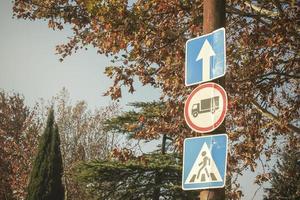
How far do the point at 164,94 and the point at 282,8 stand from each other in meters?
3.13

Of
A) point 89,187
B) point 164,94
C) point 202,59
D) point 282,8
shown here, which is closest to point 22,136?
point 89,187

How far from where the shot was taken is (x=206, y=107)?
4.64 metres

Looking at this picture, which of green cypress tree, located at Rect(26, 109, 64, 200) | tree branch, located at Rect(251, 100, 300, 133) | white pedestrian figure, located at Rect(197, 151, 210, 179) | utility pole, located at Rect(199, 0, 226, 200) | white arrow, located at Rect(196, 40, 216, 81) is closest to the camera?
white pedestrian figure, located at Rect(197, 151, 210, 179)

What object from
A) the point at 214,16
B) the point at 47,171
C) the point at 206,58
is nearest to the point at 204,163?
the point at 206,58

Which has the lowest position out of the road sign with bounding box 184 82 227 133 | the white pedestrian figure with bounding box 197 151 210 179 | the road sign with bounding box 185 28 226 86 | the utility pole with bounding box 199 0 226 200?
the white pedestrian figure with bounding box 197 151 210 179

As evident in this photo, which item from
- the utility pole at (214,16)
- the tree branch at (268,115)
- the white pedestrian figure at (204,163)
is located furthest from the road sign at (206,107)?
the tree branch at (268,115)

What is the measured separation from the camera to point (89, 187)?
17.7m

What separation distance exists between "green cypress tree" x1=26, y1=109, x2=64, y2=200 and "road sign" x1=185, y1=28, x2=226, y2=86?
62.2 feet

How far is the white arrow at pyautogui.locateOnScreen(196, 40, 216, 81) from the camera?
16.2ft

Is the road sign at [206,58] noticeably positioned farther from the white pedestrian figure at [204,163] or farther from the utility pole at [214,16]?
the white pedestrian figure at [204,163]

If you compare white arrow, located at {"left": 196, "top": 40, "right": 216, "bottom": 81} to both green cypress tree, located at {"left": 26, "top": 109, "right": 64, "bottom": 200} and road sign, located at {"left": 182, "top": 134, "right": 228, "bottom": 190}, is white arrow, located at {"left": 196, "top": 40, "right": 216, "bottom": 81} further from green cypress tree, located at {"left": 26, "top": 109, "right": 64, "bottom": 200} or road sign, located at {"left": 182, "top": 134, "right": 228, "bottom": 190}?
green cypress tree, located at {"left": 26, "top": 109, "right": 64, "bottom": 200}

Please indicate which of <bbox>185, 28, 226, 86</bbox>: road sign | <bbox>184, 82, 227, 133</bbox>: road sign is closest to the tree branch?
<bbox>185, 28, 226, 86</bbox>: road sign

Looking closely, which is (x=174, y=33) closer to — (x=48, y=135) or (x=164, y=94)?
(x=164, y=94)

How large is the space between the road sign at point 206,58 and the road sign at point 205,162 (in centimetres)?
77
